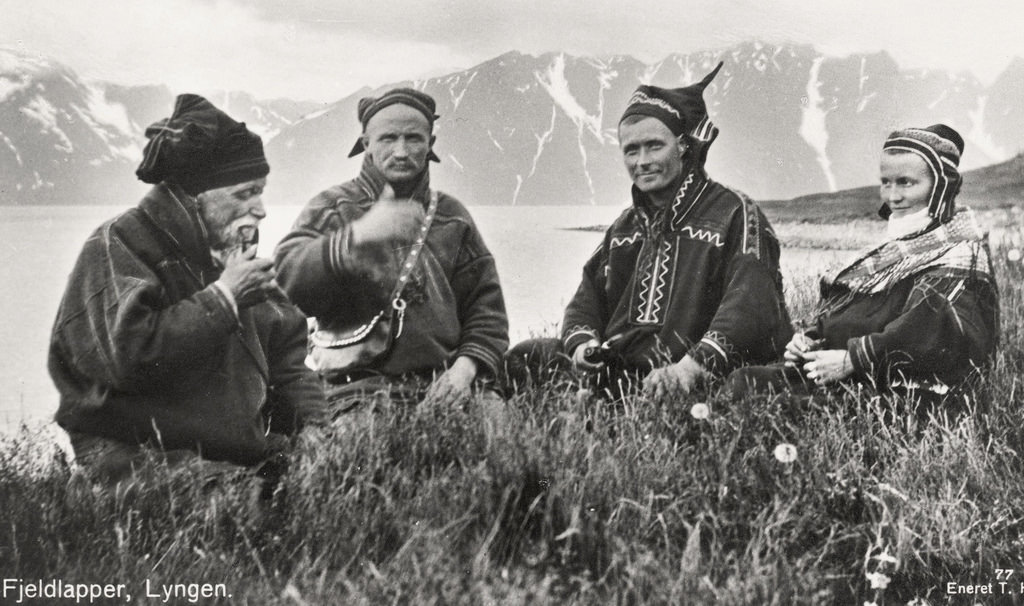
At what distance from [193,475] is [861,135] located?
452 cm

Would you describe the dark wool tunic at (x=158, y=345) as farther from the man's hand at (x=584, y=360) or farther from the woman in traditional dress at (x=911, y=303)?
the woman in traditional dress at (x=911, y=303)

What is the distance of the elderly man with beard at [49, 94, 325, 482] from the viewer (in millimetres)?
3459

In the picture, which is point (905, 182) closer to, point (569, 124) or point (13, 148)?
point (569, 124)

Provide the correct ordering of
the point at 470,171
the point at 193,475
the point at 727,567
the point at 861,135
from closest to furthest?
the point at 727,567 → the point at 193,475 → the point at 470,171 → the point at 861,135

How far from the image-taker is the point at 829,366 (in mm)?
4371

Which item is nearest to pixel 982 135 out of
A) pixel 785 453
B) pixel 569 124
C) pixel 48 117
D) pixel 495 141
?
pixel 569 124

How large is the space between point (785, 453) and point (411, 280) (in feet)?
5.89

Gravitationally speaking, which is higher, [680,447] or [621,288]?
Answer: [621,288]

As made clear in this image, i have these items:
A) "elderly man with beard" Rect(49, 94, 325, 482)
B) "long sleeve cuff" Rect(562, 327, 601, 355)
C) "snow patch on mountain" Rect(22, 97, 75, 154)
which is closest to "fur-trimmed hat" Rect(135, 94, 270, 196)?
"elderly man with beard" Rect(49, 94, 325, 482)

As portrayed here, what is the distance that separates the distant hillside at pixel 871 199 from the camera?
6.14 meters

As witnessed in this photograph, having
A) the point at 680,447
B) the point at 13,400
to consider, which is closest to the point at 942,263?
the point at 680,447

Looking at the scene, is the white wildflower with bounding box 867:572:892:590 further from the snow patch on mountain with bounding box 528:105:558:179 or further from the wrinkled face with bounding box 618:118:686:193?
the snow patch on mountain with bounding box 528:105:558:179

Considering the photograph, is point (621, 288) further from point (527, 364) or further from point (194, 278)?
point (194, 278)

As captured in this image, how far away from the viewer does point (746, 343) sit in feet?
15.3
